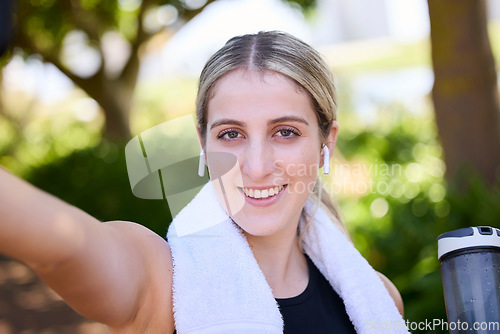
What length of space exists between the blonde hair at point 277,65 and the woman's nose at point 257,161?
247 millimetres

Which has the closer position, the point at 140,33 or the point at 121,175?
the point at 121,175

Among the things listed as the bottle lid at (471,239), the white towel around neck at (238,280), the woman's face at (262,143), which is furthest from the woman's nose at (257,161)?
the bottle lid at (471,239)

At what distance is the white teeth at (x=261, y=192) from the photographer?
1.83 m

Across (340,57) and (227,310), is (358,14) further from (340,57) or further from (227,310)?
(227,310)

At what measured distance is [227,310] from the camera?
65.9 inches

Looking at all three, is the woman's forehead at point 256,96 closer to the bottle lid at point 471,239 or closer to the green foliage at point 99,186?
the bottle lid at point 471,239

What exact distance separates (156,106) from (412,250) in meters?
12.7

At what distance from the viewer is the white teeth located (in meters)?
1.83

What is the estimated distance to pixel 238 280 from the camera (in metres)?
1.79

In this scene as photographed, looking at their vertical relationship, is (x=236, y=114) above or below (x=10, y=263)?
below

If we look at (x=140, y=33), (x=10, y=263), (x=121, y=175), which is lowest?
(x=10, y=263)

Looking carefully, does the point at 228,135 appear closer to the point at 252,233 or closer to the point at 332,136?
the point at 252,233

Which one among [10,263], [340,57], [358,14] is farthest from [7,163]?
[358,14]

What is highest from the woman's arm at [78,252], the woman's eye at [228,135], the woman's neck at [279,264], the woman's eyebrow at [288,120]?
the woman's eyebrow at [288,120]
